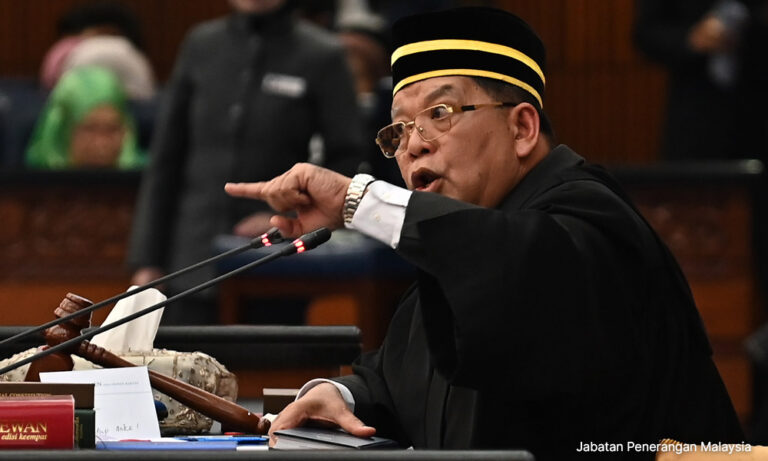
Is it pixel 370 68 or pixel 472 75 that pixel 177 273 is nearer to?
pixel 472 75

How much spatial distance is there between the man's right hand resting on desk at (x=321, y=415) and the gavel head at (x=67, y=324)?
1.37 ft

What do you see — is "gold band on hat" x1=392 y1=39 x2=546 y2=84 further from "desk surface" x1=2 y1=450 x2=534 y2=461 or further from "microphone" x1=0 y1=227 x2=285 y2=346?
"desk surface" x1=2 y1=450 x2=534 y2=461

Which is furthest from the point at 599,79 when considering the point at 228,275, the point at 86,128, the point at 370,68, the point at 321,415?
the point at 228,275

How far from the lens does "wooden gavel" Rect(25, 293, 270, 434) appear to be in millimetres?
3059

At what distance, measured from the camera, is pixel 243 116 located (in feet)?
21.2

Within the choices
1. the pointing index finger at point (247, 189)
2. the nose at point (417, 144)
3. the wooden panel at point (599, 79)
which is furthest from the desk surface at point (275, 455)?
the wooden panel at point (599, 79)

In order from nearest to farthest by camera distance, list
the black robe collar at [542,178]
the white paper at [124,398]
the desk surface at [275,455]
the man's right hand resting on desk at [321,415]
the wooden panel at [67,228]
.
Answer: the desk surface at [275,455]
the white paper at [124,398]
the man's right hand resting on desk at [321,415]
the black robe collar at [542,178]
the wooden panel at [67,228]

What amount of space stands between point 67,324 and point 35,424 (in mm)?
494

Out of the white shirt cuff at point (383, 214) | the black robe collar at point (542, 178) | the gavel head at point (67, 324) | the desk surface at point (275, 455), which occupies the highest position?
the black robe collar at point (542, 178)

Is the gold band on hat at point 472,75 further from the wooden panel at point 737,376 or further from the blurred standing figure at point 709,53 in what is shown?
the wooden panel at point 737,376

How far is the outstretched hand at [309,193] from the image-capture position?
9.61 ft

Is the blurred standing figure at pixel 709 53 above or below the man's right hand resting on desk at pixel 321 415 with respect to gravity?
above

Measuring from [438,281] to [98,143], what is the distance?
208 inches

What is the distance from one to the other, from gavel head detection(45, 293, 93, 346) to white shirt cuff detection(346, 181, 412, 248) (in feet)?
1.83
